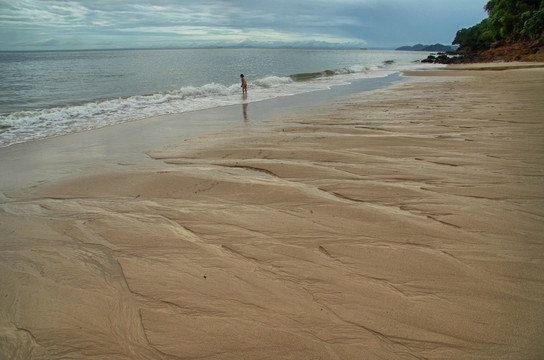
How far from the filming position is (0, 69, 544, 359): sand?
A: 190 cm

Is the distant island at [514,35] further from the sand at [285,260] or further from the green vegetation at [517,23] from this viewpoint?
the sand at [285,260]

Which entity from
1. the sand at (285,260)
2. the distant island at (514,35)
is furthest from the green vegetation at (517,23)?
the sand at (285,260)

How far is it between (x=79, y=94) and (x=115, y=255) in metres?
19.1

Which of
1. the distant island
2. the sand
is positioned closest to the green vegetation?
the distant island

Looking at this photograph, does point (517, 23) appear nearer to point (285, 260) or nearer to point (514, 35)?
point (514, 35)

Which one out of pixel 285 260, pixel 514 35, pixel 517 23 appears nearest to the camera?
pixel 285 260

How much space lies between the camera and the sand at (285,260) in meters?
1.90

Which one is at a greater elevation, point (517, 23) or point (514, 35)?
point (517, 23)

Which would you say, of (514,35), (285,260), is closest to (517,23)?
(514,35)

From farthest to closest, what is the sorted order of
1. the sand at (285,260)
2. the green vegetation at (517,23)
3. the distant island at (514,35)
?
the green vegetation at (517,23) → the distant island at (514,35) → the sand at (285,260)

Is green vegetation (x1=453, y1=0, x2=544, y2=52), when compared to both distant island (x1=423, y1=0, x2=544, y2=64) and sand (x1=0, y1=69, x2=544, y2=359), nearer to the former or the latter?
distant island (x1=423, y1=0, x2=544, y2=64)

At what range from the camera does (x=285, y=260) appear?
264 centimetres

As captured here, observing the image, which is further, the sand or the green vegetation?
the green vegetation

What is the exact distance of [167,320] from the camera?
2.08m
